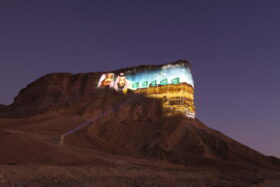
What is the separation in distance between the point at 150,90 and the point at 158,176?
38118 millimetres

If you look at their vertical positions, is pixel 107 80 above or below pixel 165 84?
above

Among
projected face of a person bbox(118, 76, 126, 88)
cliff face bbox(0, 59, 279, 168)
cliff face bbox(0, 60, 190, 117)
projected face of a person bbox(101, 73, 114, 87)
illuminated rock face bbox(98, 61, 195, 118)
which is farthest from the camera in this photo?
projected face of a person bbox(101, 73, 114, 87)

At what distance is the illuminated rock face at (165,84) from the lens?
4831cm

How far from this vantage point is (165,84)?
2037 inches

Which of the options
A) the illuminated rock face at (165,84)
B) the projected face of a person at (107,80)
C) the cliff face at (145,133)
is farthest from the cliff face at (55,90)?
the cliff face at (145,133)

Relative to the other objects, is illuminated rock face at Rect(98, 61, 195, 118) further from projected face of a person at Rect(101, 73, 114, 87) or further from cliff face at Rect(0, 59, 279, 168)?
→ cliff face at Rect(0, 59, 279, 168)

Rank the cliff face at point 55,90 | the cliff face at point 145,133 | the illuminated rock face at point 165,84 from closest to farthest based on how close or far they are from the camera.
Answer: the cliff face at point 145,133, the illuminated rock face at point 165,84, the cliff face at point 55,90

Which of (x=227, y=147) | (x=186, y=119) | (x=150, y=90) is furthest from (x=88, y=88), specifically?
(x=227, y=147)

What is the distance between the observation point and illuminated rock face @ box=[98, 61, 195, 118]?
4831cm

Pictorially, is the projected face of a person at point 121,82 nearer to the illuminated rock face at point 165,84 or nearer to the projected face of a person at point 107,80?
the illuminated rock face at point 165,84

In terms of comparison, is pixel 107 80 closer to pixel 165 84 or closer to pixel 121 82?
pixel 121 82

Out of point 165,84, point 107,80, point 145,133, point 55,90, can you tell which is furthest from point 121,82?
point 145,133

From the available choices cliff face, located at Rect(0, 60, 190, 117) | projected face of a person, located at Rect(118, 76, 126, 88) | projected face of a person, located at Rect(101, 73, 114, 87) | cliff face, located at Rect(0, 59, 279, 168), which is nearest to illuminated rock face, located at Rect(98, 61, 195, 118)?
projected face of a person, located at Rect(118, 76, 126, 88)

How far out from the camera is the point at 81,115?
136 feet
